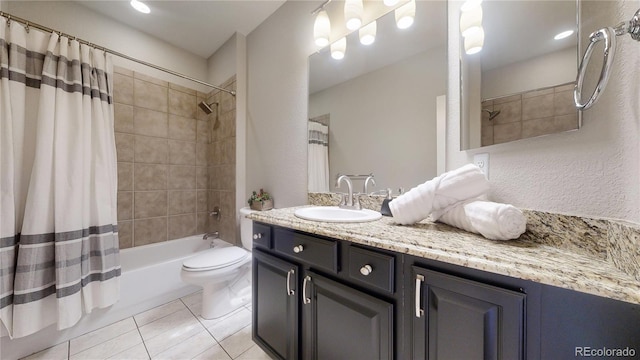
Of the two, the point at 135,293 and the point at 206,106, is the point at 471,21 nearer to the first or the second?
the point at 206,106

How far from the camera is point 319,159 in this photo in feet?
5.03

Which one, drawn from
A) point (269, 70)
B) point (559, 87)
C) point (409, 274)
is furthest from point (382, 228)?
point (269, 70)

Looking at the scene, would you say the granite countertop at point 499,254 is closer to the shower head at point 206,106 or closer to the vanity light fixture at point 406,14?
the vanity light fixture at point 406,14

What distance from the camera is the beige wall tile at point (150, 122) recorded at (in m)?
2.08

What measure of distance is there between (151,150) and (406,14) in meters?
2.46

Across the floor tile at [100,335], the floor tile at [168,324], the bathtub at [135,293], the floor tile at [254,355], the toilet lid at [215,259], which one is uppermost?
the toilet lid at [215,259]

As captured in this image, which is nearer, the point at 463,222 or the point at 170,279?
the point at 463,222

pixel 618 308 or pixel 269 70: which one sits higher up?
pixel 269 70

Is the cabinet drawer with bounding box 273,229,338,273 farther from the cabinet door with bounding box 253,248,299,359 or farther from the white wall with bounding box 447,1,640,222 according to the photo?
the white wall with bounding box 447,1,640,222

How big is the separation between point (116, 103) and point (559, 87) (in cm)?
298

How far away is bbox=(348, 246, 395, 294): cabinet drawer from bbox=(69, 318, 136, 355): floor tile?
5.66ft

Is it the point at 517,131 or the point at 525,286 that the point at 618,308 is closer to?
the point at 525,286

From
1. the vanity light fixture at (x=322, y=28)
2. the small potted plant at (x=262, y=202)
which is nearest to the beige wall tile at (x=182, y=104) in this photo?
the small potted plant at (x=262, y=202)

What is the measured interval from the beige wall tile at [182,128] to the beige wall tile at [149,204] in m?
0.63
